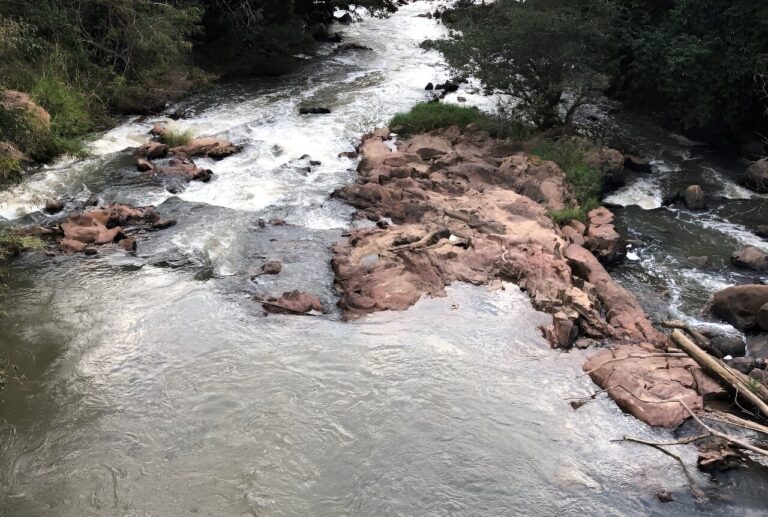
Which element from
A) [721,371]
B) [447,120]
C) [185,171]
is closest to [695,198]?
[447,120]

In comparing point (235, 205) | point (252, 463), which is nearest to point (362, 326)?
point (252, 463)

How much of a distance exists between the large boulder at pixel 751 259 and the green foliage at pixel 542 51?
5.52 metres

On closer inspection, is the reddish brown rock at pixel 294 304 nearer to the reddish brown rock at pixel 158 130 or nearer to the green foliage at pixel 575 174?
the green foliage at pixel 575 174

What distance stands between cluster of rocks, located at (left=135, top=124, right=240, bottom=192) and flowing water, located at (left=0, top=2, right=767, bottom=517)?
6.04ft

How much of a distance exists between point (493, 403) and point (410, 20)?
83.8ft

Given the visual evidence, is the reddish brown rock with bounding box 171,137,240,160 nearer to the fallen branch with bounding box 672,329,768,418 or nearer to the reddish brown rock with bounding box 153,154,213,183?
the reddish brown rock with bounding box 153,154,213,183

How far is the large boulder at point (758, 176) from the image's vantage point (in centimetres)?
1470

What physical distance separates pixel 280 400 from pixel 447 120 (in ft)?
38.0

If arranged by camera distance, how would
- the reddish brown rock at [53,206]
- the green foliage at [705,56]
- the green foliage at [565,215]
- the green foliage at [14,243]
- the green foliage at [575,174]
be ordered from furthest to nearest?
the green foliage at [705,56], the green foliage at [575,174], the green foliage at [565,215], the reddish brown rock at [53,206], the green foliage at [14,243]

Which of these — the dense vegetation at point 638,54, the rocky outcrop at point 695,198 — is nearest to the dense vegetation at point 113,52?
the dense vegetation at point 638,54

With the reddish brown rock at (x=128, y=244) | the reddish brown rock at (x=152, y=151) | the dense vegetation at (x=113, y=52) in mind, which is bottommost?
the reddish brown rock at (x=128, y=244)

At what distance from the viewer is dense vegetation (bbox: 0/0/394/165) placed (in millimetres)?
14281

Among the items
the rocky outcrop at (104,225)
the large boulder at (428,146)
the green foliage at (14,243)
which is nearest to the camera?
the green foliage at (14,243)

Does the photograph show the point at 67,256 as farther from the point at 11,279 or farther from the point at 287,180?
the point at 287,180
